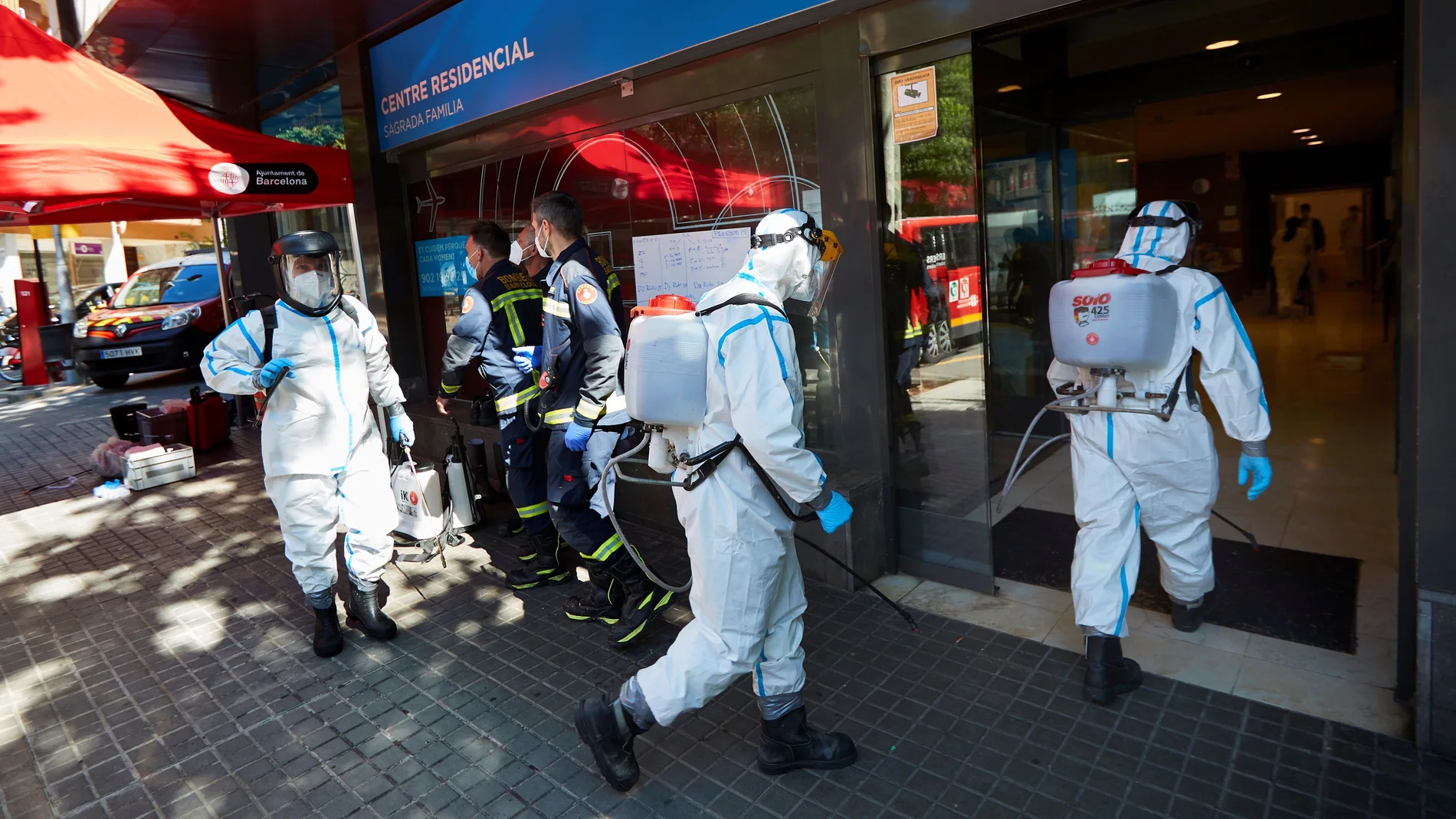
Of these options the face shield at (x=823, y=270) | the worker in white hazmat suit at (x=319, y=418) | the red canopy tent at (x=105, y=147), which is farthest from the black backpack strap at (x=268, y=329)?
the face shield at (x=823, y=270)

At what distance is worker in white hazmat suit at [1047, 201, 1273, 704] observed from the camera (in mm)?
3201

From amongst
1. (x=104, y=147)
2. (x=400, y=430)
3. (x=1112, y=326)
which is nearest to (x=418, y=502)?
(x=400, y=430)

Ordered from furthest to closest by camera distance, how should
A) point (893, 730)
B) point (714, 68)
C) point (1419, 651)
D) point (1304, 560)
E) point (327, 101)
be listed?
point (327, 101) → point (714, 68) → point (1304, 560) → point (893, 730) → point (1419, 651)

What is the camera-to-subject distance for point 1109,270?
3.18 m

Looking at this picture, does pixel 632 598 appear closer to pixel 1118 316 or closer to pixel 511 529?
pixel 511 529

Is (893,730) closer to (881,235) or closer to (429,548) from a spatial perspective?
(881,235)

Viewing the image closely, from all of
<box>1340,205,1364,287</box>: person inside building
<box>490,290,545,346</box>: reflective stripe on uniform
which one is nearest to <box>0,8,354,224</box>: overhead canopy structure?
<box>490,290,545,346</box>: reflective stripe on uniform

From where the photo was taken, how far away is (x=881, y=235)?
433 cm

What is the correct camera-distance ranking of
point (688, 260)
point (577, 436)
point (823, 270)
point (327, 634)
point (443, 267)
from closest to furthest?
point (823, 270), point (327, 634), point (577, 436), point (688, 260), point (443, 267)

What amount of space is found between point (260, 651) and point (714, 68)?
385cm

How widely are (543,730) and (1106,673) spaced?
6.95 feet

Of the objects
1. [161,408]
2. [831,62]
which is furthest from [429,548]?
[161,408]

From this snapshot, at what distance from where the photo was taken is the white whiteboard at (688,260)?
5023mm

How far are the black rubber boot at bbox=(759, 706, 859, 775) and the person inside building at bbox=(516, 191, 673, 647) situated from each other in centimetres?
120
